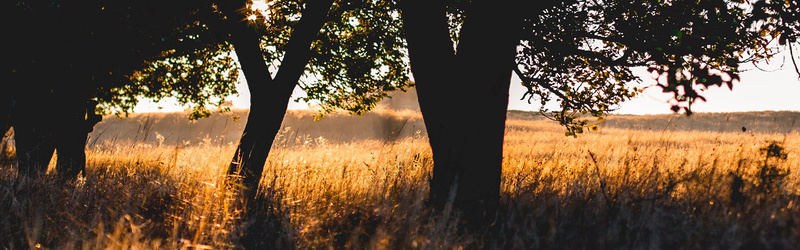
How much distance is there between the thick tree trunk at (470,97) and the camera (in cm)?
397

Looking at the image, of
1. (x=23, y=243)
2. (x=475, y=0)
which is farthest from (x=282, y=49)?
(x=23, y=243)

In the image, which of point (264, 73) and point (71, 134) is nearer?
point (264, 73)

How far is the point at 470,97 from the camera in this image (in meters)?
4.08

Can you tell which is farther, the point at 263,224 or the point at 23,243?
the point at 263,224

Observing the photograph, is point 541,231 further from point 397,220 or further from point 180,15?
point 180,15

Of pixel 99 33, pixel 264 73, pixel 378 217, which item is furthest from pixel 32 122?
pixel 378 217

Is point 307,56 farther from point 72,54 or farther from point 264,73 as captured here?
point 72,54

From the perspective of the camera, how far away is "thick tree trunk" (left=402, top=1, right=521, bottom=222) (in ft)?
13.0

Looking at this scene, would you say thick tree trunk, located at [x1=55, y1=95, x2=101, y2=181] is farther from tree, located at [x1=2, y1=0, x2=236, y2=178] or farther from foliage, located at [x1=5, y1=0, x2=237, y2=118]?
foliage, located at [x1=5, y1=0, x2=237, y2=118]

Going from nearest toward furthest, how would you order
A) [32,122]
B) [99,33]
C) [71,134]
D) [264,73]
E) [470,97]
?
[470,97], [99,33], [264,73], [32,122], [71,134]

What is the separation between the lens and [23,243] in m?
3.12

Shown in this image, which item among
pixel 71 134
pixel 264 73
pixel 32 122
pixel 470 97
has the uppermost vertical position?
pixel 264 73

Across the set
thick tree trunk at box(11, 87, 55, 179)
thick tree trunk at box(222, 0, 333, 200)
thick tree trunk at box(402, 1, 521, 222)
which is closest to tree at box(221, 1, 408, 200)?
thick tree trunk at box(222, 0, 333, 200)

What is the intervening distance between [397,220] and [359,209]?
659 mm
